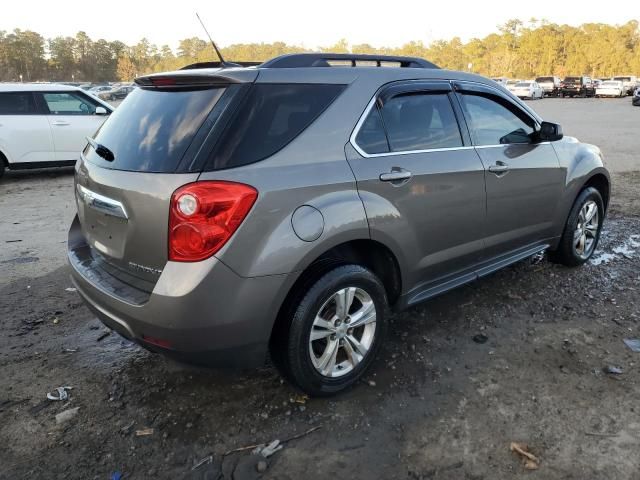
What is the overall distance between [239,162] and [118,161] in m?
0.76

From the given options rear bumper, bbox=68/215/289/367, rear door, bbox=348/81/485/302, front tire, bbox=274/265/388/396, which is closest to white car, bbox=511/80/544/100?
rear door, bbox=348/81/485/302

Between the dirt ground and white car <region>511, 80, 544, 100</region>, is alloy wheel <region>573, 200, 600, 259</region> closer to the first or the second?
the dirt ground

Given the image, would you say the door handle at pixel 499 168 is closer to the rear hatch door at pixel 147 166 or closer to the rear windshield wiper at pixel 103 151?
the rear hatch door at pixel 147 166

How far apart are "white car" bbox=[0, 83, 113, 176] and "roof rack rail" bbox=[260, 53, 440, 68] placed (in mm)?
7915

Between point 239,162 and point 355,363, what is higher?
point 239,162

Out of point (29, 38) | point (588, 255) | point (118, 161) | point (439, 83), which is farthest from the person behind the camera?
point (29, 38)

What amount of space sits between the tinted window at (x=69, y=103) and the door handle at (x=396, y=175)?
8.69 metres

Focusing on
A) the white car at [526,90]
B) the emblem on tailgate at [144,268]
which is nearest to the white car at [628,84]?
the white car at [526,90]

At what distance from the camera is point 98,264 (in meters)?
2.88

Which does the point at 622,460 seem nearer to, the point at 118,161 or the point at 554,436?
the point at 554,436

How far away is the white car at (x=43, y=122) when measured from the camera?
30.0 ft

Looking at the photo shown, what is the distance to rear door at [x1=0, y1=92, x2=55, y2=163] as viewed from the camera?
9094 millimetres

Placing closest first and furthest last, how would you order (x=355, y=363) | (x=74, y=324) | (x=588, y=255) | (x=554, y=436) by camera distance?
(x=554, y=436) < (x=355, y=363) < (x=74, y=324) < (x=588, y=255)

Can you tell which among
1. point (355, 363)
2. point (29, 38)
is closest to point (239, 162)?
point (355, 363)
